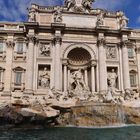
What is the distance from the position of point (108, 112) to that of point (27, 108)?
6.49m

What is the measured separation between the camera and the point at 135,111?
70.0 ft

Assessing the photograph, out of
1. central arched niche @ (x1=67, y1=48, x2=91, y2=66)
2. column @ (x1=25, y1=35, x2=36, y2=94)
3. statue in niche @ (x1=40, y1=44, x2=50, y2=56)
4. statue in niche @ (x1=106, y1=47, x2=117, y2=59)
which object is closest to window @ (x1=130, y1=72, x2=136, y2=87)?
statue in niche @ (x1=106, y1=47, x2=117, y2=59)

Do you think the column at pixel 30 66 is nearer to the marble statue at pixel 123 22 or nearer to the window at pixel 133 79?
→ the marble statue at pixel 123 22

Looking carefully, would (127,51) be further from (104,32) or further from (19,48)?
(19,48)

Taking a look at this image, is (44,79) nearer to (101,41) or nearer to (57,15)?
(57,15)

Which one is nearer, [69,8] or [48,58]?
[48,58]

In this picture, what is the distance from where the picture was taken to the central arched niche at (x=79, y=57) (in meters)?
30.7

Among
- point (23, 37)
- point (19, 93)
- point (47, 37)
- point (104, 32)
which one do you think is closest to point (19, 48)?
point (23, 37)

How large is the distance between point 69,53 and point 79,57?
1.45 meters

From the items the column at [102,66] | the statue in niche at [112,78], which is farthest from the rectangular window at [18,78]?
the statue in niche at [112,78]

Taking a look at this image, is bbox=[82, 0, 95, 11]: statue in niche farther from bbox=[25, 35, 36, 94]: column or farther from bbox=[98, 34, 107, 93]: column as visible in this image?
bbox=[25, 35, 36, 94]: column

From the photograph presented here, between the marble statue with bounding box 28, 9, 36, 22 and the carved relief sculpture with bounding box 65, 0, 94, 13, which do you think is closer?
the marble statue with bounding box 28, 9, 36, 22

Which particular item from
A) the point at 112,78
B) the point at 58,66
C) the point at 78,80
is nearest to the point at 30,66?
the point at 58,66

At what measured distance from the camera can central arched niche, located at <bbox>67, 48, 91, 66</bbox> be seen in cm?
3067
